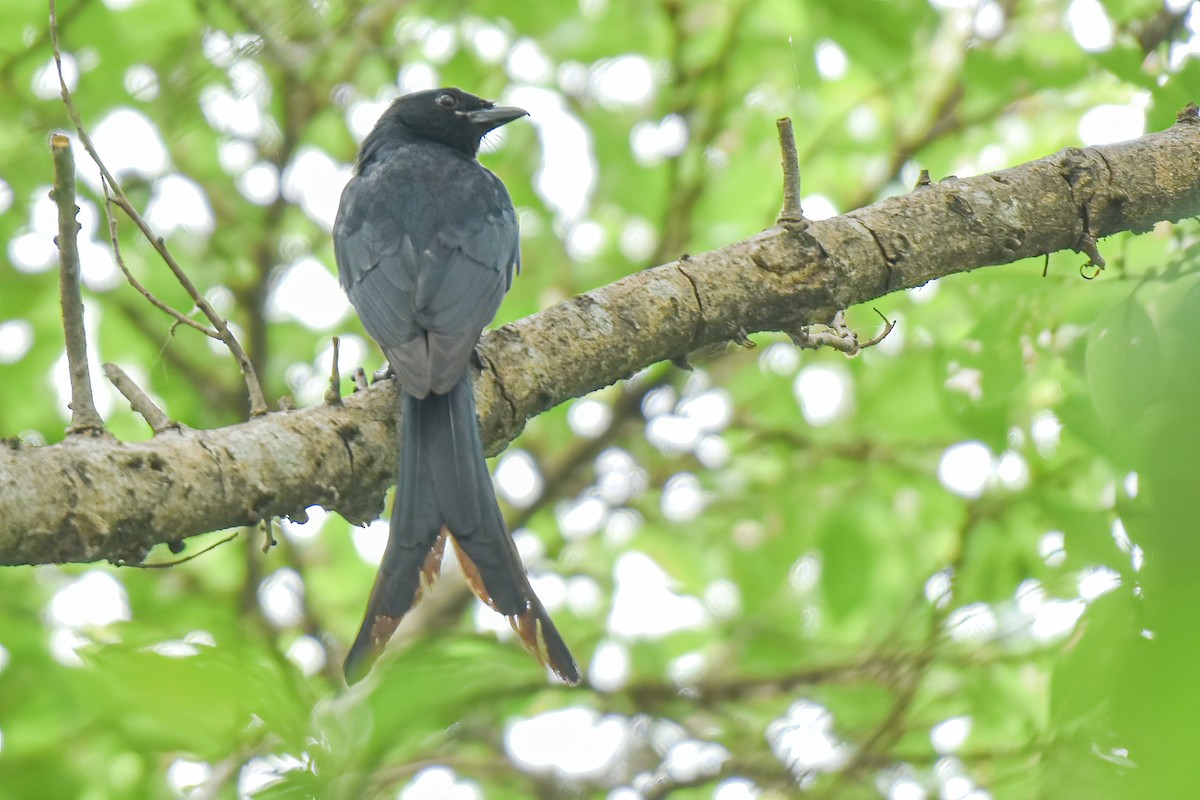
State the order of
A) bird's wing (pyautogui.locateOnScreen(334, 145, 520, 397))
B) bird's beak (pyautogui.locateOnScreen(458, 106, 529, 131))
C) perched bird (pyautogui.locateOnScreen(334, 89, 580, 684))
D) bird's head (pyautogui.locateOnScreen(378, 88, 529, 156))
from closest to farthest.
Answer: perched bird (pyautogui.locateOnScreen(334, 89, 580, 684)) → bird's wing (pyautogui.locateOnScreen(334, 145, 520, 397)) → bird's beak (pyautogui.locateOnScreen(458, 106, 529, 131)) → bird's head (pyautogui.locateOnScreen(378, 88, 529, 156))

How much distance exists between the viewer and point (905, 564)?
5246mm

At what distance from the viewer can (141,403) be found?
2.28m

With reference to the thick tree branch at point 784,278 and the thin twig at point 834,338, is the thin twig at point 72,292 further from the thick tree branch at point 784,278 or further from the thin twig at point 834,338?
the thin twig at point 834,338

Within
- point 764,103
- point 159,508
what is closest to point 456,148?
point 764,103

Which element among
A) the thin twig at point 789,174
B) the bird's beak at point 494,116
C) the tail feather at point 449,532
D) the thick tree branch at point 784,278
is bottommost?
the tail feather at point 449,532

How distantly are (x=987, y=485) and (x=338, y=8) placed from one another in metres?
3.25

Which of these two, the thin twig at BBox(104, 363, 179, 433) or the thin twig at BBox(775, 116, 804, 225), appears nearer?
the thin twig at BBox(104, 363, 179, 433)

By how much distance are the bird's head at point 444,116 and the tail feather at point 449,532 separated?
101 inches

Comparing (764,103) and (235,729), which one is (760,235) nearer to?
(235,729)

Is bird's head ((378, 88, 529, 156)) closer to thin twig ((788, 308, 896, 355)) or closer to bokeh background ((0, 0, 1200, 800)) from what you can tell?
bokeh background ((0, 0, 1200, 800))

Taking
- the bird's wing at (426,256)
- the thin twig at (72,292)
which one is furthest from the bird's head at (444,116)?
the thin twig at (72,292)

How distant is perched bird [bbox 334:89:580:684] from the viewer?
2.37m

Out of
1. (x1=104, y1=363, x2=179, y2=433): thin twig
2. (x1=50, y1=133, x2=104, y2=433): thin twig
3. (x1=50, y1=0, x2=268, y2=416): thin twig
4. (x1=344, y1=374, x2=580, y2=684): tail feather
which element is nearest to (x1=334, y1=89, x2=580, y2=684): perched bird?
(x1=344, y1=374, x2=580, y2=684): tail feather

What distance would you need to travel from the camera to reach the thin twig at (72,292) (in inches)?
79.4
